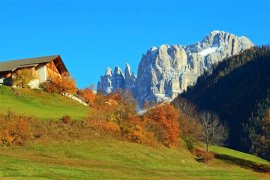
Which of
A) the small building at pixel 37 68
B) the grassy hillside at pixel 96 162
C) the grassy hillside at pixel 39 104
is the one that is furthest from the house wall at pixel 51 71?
the grassy hillside at pixel 96 162

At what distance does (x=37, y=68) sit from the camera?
367ft

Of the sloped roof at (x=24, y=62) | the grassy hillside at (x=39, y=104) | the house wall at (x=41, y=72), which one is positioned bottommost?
the grassy hillside at (x=39, y=104)

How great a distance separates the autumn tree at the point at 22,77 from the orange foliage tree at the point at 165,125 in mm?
26582

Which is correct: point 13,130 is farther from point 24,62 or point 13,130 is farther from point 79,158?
point 24,62

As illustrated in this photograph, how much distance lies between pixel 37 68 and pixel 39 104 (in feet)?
62.2

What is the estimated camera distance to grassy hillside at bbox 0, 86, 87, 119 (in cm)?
8331

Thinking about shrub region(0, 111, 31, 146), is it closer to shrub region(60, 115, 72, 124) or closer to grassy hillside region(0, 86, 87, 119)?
grassy hillside region(0, 86, 87, 119)

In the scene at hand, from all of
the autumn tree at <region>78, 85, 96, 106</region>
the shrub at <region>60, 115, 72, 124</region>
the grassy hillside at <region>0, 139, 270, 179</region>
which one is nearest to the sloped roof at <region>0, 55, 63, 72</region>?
the autumn tree at <region>78, 85, 96, 106</region>

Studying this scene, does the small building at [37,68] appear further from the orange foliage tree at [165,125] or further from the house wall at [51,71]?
the orange foliage tree at [165,125]

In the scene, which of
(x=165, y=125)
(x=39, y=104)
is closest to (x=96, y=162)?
(x=39, y=104)

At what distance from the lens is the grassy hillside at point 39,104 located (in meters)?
83.3

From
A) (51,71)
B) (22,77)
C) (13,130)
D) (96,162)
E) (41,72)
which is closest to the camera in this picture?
(96,162)

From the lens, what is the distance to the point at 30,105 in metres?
92.2

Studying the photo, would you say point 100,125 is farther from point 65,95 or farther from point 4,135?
point 65,95
